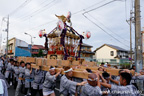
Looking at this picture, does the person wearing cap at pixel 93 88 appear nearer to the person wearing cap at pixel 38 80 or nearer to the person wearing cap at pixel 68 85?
the person wearing cap at pixel 68 85

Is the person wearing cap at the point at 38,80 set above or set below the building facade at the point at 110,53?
below

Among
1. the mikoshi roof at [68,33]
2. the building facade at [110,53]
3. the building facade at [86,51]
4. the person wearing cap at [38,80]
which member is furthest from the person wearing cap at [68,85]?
the building facade at [86,51]

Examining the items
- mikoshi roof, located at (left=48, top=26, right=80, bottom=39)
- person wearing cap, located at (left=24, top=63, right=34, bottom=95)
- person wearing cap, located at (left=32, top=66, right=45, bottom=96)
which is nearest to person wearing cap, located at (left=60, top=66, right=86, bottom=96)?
person wearing cap, located at (left=32, top=66, right=45, bottom=96)

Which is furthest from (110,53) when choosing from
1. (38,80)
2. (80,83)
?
(80,83)

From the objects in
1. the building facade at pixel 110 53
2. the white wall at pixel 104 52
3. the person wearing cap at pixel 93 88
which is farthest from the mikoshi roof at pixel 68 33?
the white wall at pixel 104 52

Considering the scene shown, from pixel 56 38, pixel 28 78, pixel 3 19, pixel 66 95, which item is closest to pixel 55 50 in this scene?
pixel 56 38

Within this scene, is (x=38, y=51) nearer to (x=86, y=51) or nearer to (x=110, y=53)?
(x=86, y=51)

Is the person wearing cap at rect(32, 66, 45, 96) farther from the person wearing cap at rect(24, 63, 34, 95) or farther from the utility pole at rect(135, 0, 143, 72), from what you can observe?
the utility pole at rect(135, 0, 143, 72)

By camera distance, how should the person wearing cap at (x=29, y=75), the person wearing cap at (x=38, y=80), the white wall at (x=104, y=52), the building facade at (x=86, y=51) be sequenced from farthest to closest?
the building facade at (x=86, y=51) < the white wall at (x=104, y=52) < the person wearing cap at (x=29, y=75) < the person wearing cap at (x=38, y=80)

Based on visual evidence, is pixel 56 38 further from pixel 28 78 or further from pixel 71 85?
A: pixel 71 85

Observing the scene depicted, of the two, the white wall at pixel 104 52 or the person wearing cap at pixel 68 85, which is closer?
the person wearing cap at pixel 68 85

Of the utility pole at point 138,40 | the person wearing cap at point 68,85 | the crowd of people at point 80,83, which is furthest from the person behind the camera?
the utility pole at point 138,40

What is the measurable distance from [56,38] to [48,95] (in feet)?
24.6

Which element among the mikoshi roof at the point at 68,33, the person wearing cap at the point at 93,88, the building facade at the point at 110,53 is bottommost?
the person wearing cap at the point at 93,88
